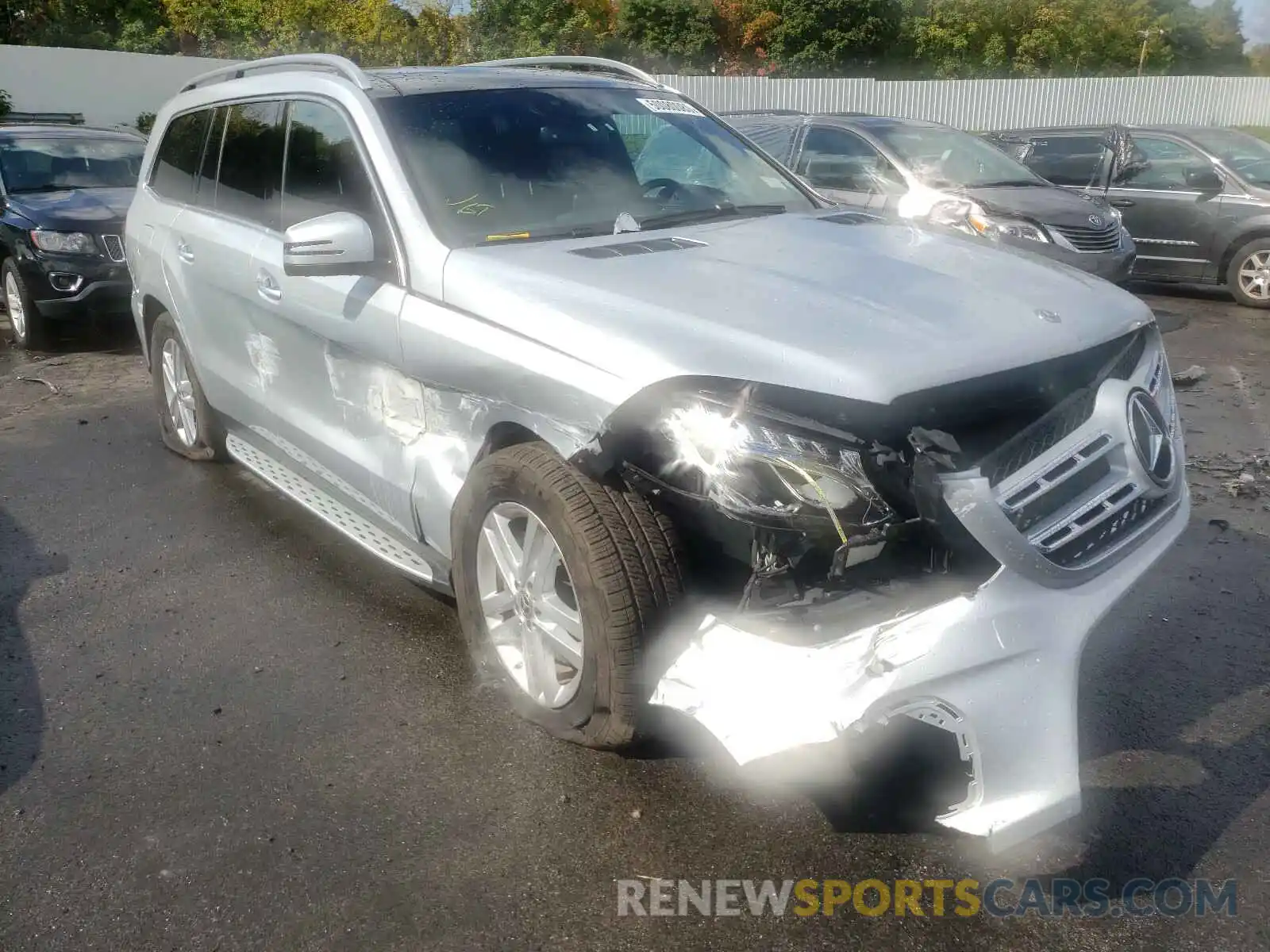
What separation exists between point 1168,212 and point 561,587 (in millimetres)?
9211

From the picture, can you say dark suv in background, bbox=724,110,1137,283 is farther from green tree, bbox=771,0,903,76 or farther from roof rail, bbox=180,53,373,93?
green tree, bbox=771,0,903,76

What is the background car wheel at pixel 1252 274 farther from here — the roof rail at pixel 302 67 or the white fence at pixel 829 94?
the white fence at pixel 829 94

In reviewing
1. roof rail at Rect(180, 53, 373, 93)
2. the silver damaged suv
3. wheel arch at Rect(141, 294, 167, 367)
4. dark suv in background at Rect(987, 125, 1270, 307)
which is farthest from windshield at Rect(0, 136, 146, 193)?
dark suv in background at Rect(987, 125, 1270, 307)

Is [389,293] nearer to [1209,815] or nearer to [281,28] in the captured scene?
[1209,815]

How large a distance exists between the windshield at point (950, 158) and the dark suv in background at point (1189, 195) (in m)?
1.20

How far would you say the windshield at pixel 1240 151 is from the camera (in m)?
10.2

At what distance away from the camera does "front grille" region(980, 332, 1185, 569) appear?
2.58 meters

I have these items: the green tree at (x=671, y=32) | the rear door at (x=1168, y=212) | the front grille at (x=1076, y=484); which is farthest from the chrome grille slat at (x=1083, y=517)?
the green tree at (x=671, y=32)

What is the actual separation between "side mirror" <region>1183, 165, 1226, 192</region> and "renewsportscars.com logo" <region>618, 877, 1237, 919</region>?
358 inches

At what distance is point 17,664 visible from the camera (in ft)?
12.9

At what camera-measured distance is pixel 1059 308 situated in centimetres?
305

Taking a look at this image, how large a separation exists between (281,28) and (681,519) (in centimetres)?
3946

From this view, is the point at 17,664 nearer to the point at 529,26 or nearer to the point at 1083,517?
the point at 1083,517

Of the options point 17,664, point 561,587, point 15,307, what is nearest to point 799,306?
point 561,587
